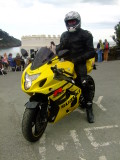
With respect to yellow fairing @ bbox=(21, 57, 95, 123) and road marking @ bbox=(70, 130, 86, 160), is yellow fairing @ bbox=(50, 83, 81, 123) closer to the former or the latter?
yellow fairing @ bbox=(21, 57, 95, 123)

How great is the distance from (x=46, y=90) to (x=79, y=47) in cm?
151

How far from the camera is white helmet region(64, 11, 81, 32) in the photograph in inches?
192

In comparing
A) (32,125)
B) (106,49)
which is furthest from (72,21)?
(106,49)

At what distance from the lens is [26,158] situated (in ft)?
12.4

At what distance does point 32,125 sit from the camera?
4.12 m

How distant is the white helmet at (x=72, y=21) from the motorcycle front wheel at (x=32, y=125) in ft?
5.82

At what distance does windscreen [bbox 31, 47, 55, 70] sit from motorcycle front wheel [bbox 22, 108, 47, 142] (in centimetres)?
78

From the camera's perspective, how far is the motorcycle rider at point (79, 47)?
16.2ft

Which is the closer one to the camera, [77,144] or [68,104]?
[77,144]

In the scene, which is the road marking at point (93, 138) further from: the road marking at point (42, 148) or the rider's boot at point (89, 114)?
the road marking at point (42, 148)

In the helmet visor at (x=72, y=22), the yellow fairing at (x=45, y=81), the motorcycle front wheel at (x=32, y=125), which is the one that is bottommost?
the motorcycle front wheel at (x=32, y=125)

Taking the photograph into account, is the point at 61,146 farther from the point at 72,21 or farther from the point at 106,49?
the point at 106,49

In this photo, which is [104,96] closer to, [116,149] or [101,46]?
[116,149]

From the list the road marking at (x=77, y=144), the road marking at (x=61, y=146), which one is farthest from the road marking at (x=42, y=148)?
the road marking at (x=77, y=144)
